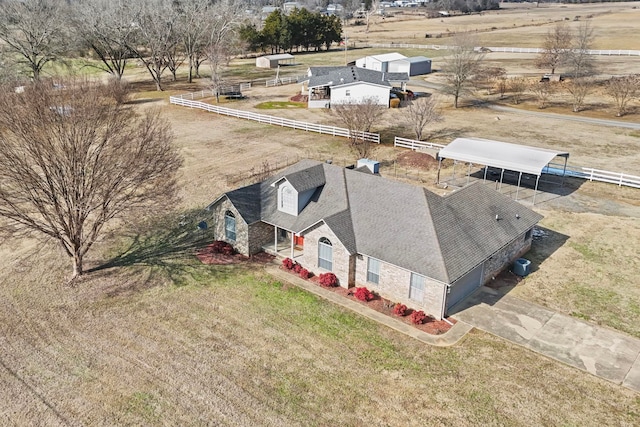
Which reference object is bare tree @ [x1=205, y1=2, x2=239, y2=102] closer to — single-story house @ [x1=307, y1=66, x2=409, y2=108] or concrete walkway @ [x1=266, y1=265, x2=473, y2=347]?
single-story house @ [x1=307, y1=66, x2=409, y2=108]

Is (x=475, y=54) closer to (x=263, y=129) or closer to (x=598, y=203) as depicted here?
(x=263, y=129)

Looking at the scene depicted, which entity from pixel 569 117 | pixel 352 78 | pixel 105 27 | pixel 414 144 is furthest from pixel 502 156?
pixel 105 27

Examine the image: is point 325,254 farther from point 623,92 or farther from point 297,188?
point 623,92

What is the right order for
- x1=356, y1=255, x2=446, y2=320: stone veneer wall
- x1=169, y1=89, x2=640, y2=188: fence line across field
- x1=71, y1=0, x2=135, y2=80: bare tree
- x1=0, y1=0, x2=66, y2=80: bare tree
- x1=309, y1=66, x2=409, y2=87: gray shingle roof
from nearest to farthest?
x1=356, y1=255, x2=446, y2=320: stone veneer wall, x1=169, y1=89, x2=640, y2=188: fence line across field, x1=309, y1=66, x2=409, y2=87: gray shingle roof, x1=0, y1=0, x2=66, y2=80: bare tree, x1=71, y1=0, x2=135, y2=80: bare tree

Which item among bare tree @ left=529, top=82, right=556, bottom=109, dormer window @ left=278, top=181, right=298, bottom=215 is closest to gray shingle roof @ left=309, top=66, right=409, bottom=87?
bare tree @ left=529, top=82, right=556, bottom=109

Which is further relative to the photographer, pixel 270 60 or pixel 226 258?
pixel 270 60

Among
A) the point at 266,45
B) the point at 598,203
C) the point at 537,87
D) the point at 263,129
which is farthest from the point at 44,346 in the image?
the point at 266,45

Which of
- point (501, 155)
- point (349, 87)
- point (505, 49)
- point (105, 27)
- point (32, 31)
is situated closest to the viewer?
point (501, 155)
